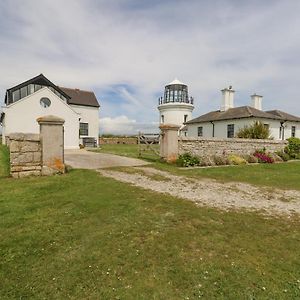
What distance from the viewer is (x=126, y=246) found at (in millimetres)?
4031

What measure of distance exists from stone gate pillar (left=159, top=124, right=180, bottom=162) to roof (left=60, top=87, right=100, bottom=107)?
78.3 feet

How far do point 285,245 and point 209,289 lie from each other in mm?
1834

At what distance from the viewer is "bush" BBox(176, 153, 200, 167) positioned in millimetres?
14520

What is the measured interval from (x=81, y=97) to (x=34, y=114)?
12.3m

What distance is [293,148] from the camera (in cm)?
2153

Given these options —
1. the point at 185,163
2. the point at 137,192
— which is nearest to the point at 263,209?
the point at 137,192

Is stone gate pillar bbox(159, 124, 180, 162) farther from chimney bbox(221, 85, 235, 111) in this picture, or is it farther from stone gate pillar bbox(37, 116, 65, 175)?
chimney bbox(221, 85, 235, 111)

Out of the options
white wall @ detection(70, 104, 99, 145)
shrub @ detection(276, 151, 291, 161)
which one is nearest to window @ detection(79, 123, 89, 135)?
white wall @ detection(70, 104, 99, 145)

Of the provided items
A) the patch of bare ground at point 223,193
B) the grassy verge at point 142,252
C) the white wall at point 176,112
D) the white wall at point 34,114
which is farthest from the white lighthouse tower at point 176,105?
the grassy verge at point 142,252

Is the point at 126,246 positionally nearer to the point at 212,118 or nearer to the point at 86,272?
the point at 86,272

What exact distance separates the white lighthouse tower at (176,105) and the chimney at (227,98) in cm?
751

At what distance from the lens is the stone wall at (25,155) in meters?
9.32

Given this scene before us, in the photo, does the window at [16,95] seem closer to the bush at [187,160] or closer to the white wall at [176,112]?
the white wall at [176,112]

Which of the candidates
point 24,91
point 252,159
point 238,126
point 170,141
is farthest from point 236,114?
point 24,91
